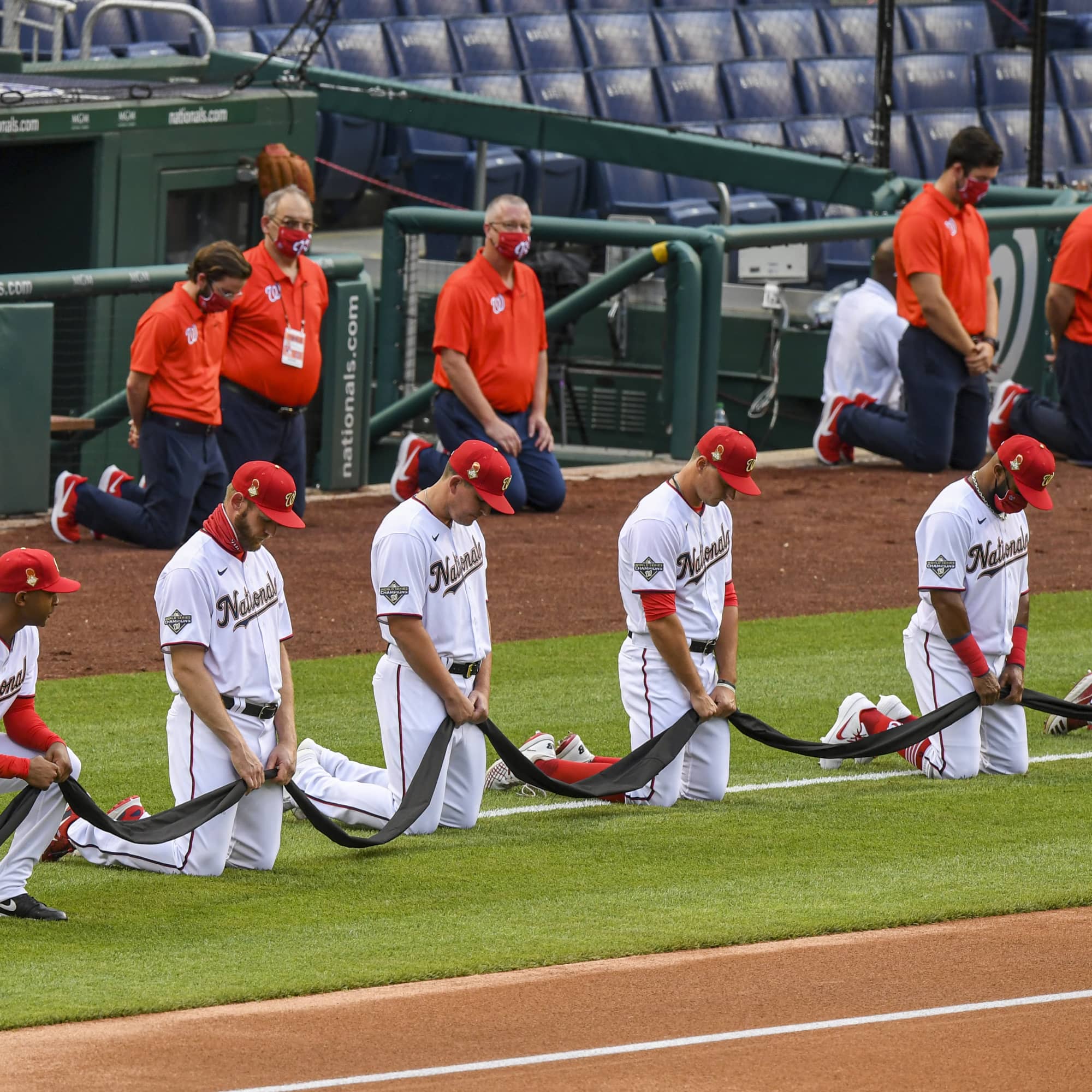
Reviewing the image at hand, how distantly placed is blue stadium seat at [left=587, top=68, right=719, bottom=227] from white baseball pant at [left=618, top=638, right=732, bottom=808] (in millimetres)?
9554

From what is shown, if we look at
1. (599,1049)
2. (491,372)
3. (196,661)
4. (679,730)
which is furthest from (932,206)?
(599,1049)

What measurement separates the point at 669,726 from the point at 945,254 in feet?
21.1

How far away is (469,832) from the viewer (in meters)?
7.28

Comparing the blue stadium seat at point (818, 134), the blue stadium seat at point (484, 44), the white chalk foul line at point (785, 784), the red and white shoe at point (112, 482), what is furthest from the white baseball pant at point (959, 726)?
the blue stadium seat at point (484, 44)

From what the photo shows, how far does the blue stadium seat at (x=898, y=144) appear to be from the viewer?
19.2 metres

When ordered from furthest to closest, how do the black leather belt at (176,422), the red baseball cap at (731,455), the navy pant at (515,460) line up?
1. the navy pant at (515,460)
2. the black leather belt at (176,422)
3. the red baseball cap at (731,455)

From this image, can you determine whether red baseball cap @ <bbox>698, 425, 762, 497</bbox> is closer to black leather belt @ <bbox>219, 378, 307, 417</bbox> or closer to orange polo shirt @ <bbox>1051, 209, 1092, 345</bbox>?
black leather belt @ <bbox>219, 378, 307, 417</bbox>

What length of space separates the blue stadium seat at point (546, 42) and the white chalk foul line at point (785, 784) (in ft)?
39.1

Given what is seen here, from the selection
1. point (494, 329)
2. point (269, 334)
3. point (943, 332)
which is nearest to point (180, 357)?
point (269, 334)

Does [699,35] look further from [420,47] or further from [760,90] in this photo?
[420,47]

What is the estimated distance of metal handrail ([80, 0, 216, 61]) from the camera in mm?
15180

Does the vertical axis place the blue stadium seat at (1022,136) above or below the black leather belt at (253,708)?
above

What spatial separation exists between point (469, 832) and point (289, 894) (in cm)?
Answer: 96

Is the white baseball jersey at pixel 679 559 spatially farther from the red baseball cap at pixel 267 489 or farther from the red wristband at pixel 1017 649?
the red baseball cap at pixel 267 489
